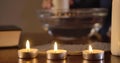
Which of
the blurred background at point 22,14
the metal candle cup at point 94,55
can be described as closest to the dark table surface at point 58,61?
the metal candle cup at point 94,55

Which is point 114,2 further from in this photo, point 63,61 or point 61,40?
point 61,40

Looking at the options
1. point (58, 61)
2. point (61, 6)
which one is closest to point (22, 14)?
point (61, 6)

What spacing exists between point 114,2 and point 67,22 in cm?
41

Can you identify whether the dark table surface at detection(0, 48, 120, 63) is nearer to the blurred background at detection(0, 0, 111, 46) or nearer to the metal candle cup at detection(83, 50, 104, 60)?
the metal candle cup at detection(83, 50, 104, 60)

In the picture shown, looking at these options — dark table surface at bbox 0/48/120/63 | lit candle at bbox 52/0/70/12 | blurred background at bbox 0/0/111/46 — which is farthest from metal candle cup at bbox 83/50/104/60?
blurred background at bbox 0/0/111/46

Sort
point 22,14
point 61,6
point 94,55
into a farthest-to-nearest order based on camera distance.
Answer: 1. point 22,14
2. point 61,6
3. point 94,55

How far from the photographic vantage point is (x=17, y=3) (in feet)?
6.03

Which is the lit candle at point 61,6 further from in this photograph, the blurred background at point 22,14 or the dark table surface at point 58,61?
the blurred background at point 22,14

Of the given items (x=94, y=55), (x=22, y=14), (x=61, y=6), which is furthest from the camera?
(x=22, y=14)

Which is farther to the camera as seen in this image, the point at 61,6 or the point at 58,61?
the point at 61,6

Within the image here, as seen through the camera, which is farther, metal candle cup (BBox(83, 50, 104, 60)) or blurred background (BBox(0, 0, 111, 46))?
blurred background (BBox(0, 0, 111, 46))

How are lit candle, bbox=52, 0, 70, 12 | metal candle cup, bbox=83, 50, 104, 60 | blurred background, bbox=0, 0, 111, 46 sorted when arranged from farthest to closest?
blurred background, bbox=0, 0, 111, 46 → lit candle, bbox=52, 0, 70, 12 → metal candle cup, bbox=83, 50, 104, 60

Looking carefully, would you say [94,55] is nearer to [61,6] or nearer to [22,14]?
[61,6]

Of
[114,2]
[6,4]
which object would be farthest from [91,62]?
[6,4]
